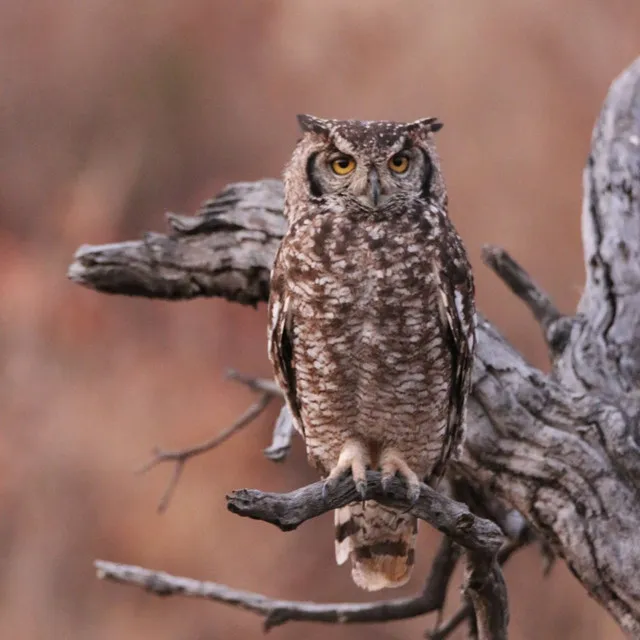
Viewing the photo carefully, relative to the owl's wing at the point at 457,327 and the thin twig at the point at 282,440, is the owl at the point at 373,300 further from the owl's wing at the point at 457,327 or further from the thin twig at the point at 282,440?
the thin twig at the point at 282,440

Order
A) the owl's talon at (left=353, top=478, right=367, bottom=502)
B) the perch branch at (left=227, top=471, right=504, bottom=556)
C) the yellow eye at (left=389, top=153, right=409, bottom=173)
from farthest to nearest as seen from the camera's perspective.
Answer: the yellow eye at (left=389, top=153, right=409, bottom=173) → the owl's talon at (left=353, top=478, right=367, bottom=502) → the perch branch at (left=227, top=471, right=504, bottom=556)

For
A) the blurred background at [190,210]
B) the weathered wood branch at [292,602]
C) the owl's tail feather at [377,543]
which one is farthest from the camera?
the blurred background at [190,210]

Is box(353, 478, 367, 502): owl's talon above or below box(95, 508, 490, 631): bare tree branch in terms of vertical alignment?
above

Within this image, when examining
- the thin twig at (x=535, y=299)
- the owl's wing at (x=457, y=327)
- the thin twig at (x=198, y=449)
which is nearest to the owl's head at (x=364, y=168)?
the owl's wing at (x=457, y=327)

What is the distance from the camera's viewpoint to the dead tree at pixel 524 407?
2.16 meters

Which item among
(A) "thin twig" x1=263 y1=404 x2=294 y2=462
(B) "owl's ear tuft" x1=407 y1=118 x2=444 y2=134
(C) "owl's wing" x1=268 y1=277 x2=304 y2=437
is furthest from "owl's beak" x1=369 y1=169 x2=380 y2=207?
(A) "thin twig" x1=263 y1=404 x2=294 y2=462

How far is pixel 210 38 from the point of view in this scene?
15.4 ft

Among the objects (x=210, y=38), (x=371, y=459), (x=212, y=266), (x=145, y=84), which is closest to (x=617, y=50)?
(x=210, y=38)

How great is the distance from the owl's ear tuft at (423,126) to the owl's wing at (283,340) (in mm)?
448

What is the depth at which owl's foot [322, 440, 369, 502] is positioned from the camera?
1949 mm

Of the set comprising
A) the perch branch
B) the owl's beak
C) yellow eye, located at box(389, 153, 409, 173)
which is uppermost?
yellow eye, located at box(389, 153, 409, 173)

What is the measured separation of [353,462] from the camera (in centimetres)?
211

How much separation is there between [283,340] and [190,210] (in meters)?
2.47

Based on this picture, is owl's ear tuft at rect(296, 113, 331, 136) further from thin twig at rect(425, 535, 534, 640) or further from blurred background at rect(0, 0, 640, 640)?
blurred background at rect(0, 0, 640, 640)
